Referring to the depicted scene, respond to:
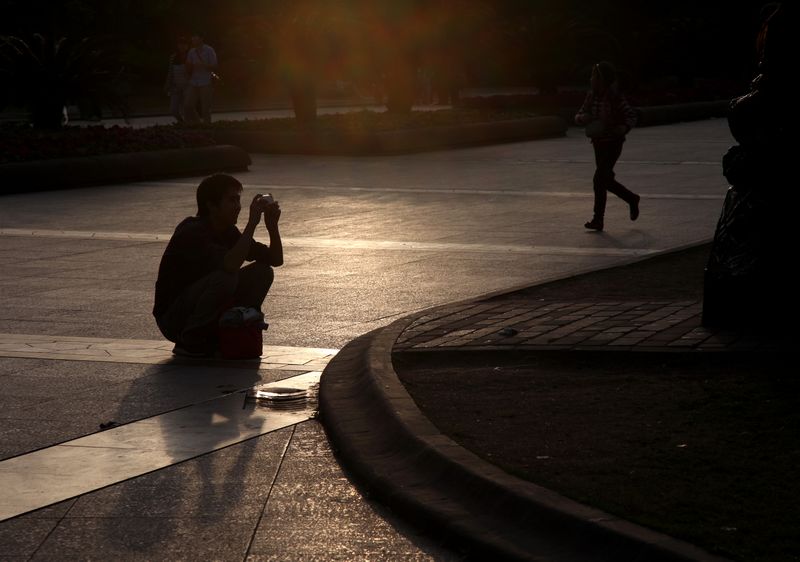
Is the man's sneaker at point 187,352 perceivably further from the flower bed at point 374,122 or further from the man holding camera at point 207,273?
the flower bed at point 374,122

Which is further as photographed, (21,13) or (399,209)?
(21,13)

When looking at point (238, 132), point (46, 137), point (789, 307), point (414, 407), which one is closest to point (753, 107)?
point (789, 307)

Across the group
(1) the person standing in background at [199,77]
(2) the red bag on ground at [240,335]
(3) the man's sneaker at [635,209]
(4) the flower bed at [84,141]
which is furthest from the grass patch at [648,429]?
(1) the person standing in background at [199,77]

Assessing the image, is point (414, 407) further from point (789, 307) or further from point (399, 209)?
point (399, 209)

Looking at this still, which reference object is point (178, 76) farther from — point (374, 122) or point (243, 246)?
point (243, 246)

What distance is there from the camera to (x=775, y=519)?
16.2 feet

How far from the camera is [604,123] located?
47.8ft

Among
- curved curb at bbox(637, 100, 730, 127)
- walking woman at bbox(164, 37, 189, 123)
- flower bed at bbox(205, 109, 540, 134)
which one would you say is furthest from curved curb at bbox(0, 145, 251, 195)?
curved curb at bbox(637, 100, 730, 127)

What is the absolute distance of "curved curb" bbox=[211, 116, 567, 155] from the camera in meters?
25.8

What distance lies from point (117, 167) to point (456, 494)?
15.8m

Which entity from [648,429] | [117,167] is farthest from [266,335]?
[117,167]

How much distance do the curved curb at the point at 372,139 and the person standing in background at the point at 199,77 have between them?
270 centimetres

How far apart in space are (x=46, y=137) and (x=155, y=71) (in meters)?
35.8

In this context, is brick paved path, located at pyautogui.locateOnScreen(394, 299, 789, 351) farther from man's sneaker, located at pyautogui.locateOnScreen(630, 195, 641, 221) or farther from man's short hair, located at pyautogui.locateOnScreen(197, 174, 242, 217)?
man's sneaker, located at pyautogui.locateOnScreen(630, 195, 641, 221)
